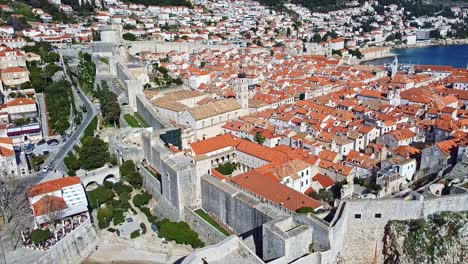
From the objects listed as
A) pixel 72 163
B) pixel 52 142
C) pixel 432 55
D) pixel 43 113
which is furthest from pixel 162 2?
pixel 72 163

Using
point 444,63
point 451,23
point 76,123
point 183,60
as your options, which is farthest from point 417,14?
point 76,123

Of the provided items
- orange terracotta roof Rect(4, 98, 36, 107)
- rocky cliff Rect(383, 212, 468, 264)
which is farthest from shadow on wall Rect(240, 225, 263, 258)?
orange terracotta roof Rect(4, 98, 36, 107)

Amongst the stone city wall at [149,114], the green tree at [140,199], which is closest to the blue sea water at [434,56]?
the stone city wall at [149,114]

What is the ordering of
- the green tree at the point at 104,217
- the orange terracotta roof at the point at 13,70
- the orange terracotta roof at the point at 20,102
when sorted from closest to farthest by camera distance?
the green tree at the point at 104,217
the orange terracotta roof at the point at 20,102
the orange terracotta roof at the point at 13,70

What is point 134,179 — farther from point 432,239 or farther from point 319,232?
point 432,239

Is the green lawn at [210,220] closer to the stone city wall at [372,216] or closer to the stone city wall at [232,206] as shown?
the stone city wall at [232,206]

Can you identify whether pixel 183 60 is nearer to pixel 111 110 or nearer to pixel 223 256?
pixel 111 110
